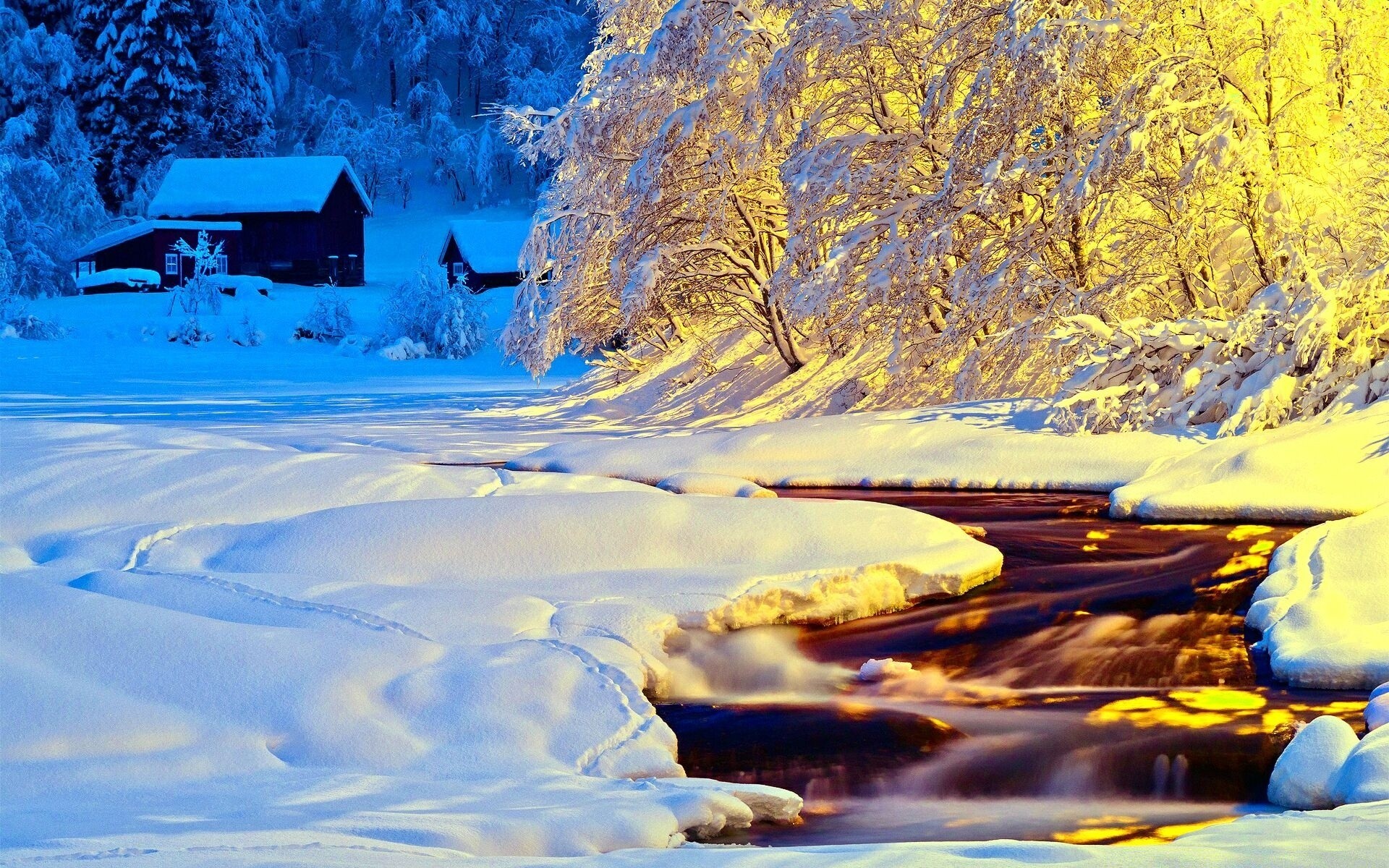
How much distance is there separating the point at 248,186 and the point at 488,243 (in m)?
8.58

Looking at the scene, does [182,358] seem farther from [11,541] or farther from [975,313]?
[11,541]

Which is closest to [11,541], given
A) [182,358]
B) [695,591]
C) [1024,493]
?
[695,591]

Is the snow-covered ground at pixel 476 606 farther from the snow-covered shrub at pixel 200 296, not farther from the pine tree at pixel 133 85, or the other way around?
the pine tree at pixel 133 85

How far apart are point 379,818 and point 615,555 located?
4.13 meters

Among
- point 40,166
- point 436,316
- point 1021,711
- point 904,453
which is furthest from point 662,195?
point 40,166

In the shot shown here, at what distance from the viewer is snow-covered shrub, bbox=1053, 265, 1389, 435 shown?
12.8 metres

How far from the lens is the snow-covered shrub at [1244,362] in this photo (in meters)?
12.8

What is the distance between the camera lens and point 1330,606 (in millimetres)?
7453

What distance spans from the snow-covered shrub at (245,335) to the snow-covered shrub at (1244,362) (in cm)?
2629

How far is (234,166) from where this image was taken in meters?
50.2

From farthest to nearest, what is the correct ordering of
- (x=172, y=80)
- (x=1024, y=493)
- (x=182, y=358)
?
(x=172, y=80)
(x=182, y=358)
(x=1024, y=493)

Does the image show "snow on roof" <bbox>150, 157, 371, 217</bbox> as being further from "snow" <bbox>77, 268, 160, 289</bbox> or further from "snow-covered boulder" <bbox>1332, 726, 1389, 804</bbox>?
"snow-covered boulder" <bbox>1332, 726, 1389, 804</bbox>

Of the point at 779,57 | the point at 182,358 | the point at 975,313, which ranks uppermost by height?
the point at 779,57

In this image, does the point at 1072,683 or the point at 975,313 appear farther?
the point at 975,313
